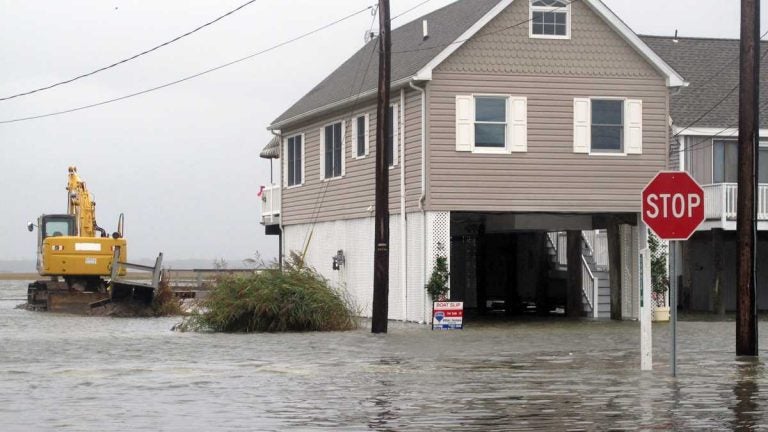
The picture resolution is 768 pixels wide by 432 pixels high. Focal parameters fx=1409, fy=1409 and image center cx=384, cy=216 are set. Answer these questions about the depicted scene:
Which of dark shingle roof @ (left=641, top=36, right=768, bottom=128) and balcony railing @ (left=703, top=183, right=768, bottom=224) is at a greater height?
dark shingle roof @ (left=641, top=36, right=768, bottom=128)

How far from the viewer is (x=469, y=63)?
117ft

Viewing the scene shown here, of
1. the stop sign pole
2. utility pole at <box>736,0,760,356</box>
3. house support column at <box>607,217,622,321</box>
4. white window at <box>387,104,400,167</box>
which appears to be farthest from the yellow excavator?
the stop sign pole

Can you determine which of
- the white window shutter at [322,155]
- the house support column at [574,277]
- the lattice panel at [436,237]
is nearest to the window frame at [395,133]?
the lattice panel at [436,237]

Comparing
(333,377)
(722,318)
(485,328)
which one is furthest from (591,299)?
(333,377)

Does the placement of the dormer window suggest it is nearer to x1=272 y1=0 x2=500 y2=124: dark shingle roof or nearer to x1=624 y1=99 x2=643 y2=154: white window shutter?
x1=272 y1=0 x2=500 y2=124: dark shingle roof

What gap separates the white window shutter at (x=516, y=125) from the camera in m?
36.0

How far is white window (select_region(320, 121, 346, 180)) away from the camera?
41594 mm

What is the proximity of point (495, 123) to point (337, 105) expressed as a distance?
6298mm

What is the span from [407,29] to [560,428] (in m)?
31.2

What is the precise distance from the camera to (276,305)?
33281 millimetres

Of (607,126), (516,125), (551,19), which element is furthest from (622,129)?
(551,19)

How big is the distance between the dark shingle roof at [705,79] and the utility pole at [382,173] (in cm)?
1522

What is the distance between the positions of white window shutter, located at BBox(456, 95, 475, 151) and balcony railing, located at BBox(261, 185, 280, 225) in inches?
570

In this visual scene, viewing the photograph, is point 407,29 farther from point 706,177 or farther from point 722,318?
point 722,318
